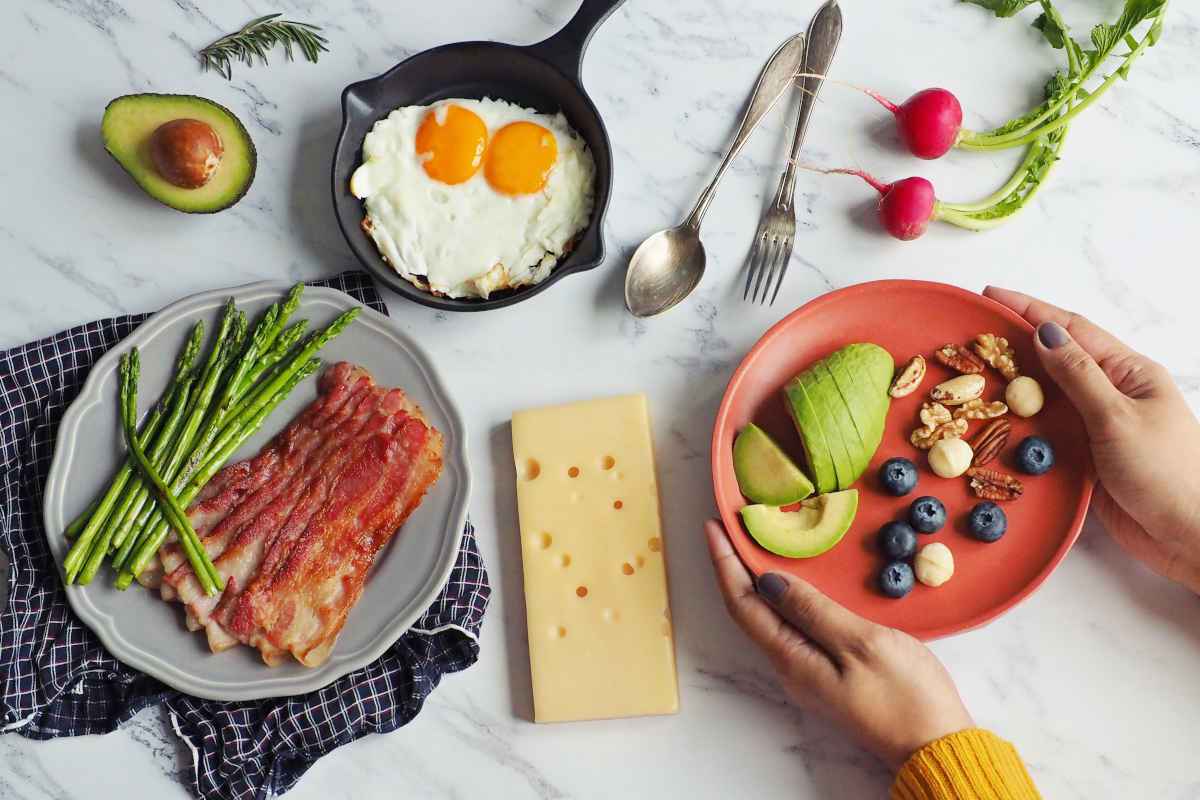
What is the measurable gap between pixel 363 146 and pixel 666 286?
800 millimetres

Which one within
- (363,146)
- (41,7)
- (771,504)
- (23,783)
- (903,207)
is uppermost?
(41,7)

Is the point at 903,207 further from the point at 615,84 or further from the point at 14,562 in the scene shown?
the point at 14,562

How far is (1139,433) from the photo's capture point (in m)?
2.11

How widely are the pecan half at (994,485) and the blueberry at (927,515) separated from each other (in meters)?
0.10

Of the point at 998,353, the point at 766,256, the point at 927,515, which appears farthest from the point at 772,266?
the point at 927,515

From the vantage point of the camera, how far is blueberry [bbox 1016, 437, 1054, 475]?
7.19ft

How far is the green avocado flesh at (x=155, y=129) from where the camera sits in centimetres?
229

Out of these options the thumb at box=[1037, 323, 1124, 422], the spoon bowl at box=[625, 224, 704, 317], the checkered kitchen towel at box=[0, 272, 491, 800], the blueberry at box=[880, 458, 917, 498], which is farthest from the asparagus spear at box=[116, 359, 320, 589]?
the thumb at box=[1037, 323, 1124, 422]

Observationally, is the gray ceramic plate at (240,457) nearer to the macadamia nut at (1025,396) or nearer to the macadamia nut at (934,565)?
the macadamia nut at (934,565)

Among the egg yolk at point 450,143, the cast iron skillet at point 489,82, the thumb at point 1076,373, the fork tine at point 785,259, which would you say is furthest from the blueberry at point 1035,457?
the egg yolk at point 450,143

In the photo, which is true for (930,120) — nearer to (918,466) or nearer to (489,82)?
(918,466)

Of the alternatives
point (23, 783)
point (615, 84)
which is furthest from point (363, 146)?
point (23, 783)

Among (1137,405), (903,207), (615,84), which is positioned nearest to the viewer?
(1137,405)

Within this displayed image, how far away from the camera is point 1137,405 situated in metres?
2.14
